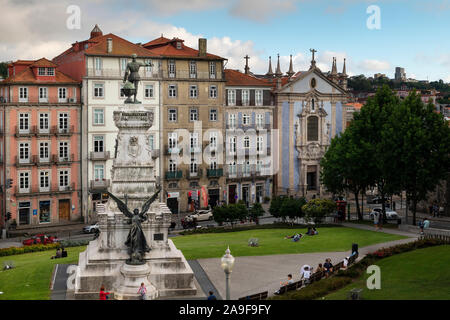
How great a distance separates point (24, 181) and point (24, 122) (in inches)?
229

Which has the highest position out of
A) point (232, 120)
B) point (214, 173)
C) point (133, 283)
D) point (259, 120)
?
point (259, 120)

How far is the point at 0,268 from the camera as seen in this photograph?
42.6 m

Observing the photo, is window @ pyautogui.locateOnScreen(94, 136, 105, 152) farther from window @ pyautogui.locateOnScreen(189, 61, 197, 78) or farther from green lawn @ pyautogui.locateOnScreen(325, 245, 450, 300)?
green lawn @ pyautogui.locateOnScreen(325, 245, 450, 300)

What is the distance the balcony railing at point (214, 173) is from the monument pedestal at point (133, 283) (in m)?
42.4

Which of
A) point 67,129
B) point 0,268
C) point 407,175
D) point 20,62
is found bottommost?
point 0,268

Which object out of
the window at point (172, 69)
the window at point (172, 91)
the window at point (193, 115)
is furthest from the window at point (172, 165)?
the window at point (172, 69)

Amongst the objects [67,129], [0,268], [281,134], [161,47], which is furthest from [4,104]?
[281,134]

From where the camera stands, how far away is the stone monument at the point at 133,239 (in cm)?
3319

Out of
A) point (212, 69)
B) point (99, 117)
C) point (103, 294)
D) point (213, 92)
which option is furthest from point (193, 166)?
point (103, 294)

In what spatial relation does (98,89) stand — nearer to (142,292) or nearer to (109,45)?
(109,45)

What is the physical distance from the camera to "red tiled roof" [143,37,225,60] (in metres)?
73.1

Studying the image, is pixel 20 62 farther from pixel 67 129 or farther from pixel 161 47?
pixel 161 47

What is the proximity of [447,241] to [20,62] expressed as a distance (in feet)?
155

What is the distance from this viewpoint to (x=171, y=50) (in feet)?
243
